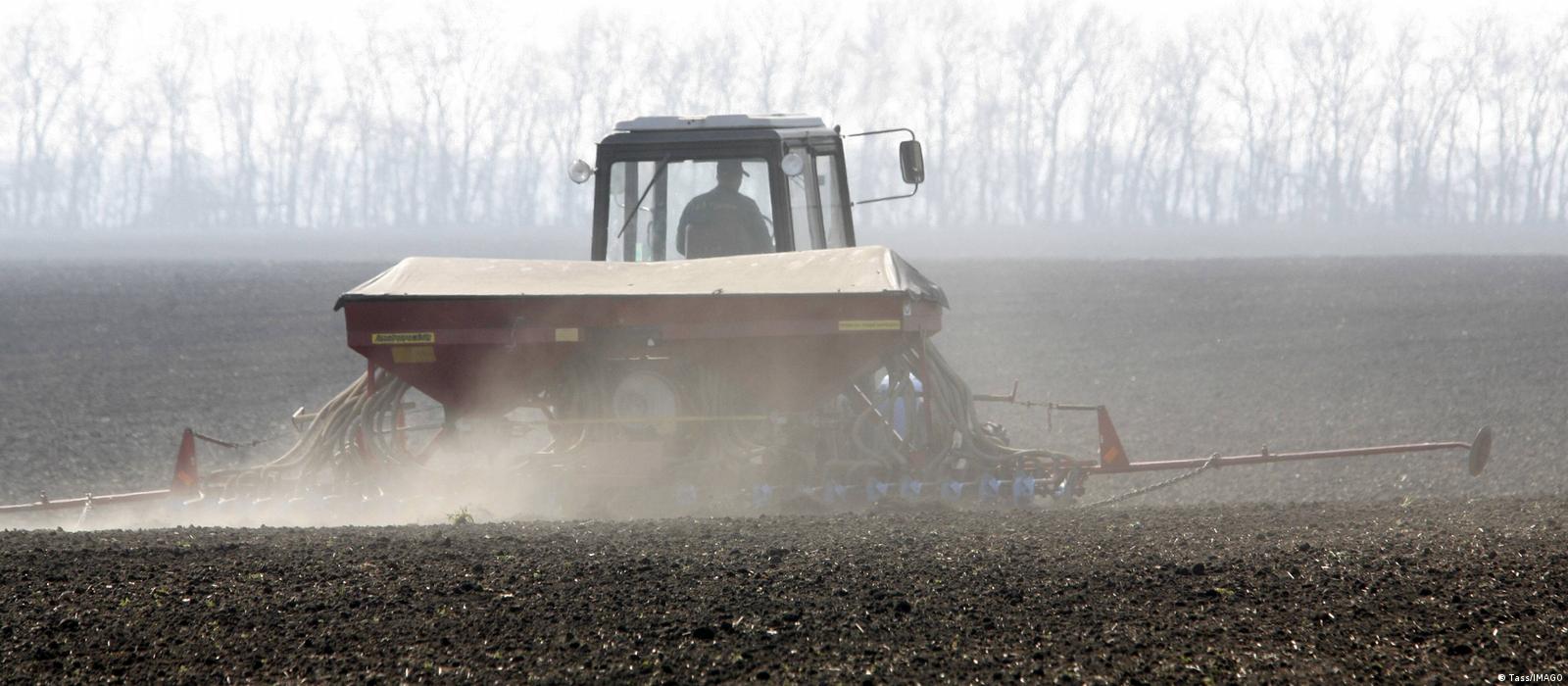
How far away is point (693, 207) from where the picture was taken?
894cm

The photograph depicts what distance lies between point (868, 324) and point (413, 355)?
2.20 metres

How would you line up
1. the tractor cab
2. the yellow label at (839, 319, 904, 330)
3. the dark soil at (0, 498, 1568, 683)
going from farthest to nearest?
the tractor cab → the yellow label at (839, 319, 904, 330) → the dark soil at (0, 498, 1568, 683)

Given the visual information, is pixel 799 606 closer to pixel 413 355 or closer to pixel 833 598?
pixel 833 598

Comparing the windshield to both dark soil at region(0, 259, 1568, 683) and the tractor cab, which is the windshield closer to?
the tractor cab

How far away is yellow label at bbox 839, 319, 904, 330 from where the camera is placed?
7.05 m

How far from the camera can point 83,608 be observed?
4.36 metres

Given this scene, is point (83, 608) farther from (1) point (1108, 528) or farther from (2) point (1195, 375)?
(2) point (1195, 375)

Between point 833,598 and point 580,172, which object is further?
point 580,172

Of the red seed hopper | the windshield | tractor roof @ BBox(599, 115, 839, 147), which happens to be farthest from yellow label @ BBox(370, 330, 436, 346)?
tractor roof @ BBox(599, 115, 839, 147)

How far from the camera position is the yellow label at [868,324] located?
7.05 meters

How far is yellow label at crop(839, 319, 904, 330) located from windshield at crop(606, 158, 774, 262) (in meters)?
1.89

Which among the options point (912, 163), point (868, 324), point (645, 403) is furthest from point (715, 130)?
point (868, 324)

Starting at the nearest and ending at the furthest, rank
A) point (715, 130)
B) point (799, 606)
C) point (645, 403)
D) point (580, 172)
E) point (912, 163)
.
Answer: point (799, 606)
point (645, 403)
point (912, 163)
point (580, 172)
point (715, 130)

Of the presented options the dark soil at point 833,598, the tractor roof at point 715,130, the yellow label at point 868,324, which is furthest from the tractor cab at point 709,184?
the dark soil at point 833,598
